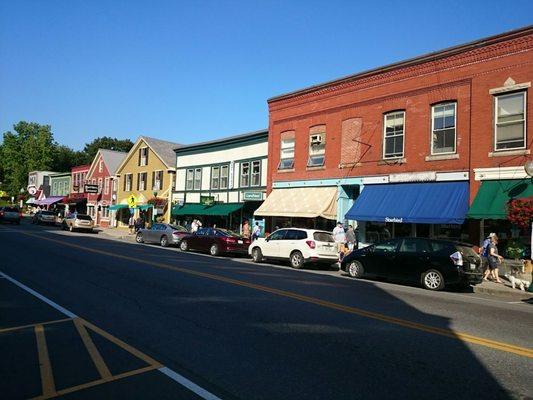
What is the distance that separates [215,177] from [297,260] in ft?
53.7

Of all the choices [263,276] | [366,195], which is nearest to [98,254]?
[263,276]

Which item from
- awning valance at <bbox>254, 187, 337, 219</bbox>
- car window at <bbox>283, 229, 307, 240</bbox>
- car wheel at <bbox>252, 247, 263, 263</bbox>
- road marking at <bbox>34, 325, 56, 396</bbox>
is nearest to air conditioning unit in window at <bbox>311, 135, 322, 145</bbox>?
awning valance at <bbox>254, 187, 337, 219</bbox>

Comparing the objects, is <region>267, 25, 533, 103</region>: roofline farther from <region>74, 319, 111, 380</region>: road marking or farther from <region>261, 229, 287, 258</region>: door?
<region>74, 319, 111, 380</region>: road marking

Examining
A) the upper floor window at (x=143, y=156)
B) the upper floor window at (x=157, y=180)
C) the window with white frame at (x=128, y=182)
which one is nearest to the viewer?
the upper floor window at (x=157, y=180)

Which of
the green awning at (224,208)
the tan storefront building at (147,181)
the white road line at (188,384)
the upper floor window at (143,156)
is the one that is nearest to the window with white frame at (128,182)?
the tan storefront building at (147,181)

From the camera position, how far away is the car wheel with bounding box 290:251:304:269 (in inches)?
762

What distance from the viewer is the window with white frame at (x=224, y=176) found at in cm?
3350

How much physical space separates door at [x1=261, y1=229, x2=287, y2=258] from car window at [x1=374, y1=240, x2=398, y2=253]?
5.41 m

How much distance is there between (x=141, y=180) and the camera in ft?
149

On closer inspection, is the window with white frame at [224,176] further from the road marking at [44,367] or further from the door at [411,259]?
Answer: the road marking at [44,367]

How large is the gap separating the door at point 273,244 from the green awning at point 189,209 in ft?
42.2

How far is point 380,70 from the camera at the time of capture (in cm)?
2306

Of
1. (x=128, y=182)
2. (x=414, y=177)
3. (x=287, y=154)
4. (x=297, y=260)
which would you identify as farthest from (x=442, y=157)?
(x=128, y=182)

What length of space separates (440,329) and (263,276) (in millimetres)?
7530
